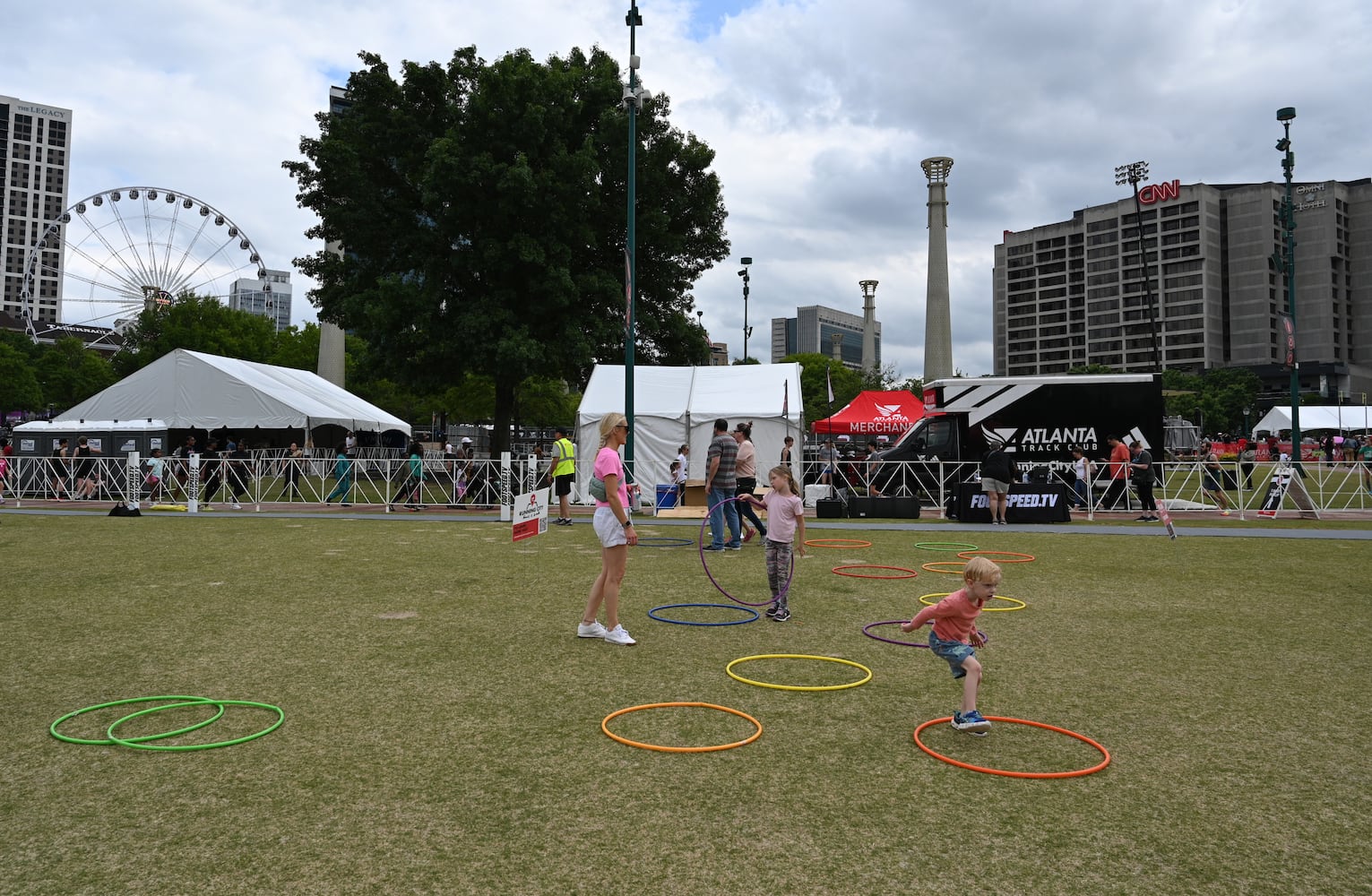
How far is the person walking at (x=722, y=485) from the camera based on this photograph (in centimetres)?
1320

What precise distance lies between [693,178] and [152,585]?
24.0 m

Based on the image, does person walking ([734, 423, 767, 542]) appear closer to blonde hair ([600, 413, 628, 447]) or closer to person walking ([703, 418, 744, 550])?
person walking ([703, 418, 744, 550])

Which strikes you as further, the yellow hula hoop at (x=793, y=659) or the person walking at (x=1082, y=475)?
the person walking at (x=1082, y=475)

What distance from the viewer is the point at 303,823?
12.0 feet

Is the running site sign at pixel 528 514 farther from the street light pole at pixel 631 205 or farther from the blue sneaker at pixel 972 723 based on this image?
the blue sneaker at pixel 972 723

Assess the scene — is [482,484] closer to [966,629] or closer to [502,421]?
[502,421]

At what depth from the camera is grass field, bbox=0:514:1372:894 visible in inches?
130

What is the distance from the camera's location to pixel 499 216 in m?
26.1

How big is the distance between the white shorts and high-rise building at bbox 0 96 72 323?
7387 inches

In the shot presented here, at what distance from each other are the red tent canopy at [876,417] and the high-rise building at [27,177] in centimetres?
17083

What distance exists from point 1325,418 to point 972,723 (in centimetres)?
5968

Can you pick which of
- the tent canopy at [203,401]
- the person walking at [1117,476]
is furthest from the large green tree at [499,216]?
the person walking at [1117,476]

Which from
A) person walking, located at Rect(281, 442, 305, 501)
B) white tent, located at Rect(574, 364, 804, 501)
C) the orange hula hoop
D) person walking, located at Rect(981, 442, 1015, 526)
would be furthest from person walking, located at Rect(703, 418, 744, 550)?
person walking, located at Rect(281, 442, 305, 501)

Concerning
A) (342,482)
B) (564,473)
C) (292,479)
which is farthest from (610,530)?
(292,479)
